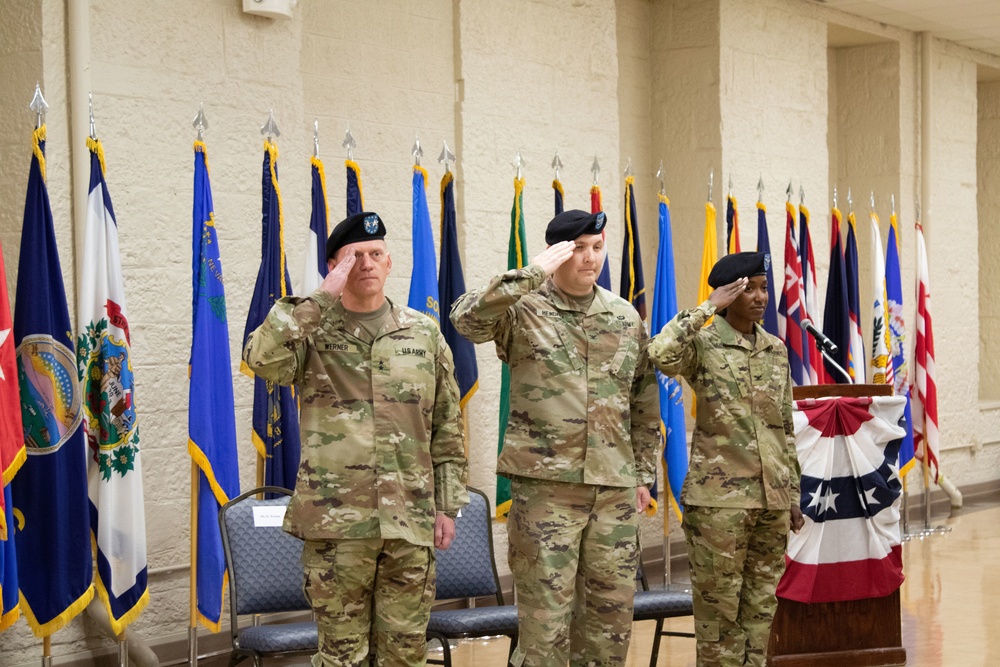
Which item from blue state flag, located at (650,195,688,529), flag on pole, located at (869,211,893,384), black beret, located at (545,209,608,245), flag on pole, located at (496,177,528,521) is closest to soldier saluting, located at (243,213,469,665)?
black beret, located at (545,209,608,245)

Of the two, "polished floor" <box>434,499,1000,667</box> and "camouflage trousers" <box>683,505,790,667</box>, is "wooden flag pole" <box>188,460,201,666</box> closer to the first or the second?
"polished floor" <box>434,499,1000,667</box>

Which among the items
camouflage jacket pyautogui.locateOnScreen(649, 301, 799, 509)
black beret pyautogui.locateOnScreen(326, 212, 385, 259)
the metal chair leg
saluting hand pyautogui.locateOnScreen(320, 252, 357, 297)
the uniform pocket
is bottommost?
the metal chair leg

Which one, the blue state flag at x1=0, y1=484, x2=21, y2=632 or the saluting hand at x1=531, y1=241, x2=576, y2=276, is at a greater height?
the saluting hand at x1=531, y1=241, x2=576, y2=276

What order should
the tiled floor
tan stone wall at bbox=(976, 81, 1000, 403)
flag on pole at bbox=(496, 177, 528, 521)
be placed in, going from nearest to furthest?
the tiled floor, flag on pole at bbox=(496, 177, 528, 521), tan stone wall at bbox=(976, 81, 1000, 403)

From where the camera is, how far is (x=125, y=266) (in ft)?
15.7

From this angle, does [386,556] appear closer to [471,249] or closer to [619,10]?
[471,249]

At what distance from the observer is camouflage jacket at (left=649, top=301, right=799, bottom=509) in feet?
13.9

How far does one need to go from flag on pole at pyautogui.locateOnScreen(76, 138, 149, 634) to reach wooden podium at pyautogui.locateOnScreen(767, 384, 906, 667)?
2388 millimetres

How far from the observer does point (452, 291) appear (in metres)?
5.46

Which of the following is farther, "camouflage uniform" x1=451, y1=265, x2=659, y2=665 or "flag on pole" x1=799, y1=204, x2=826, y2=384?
"flag on pole" x1=799, y1=204, x2=826, y2=384

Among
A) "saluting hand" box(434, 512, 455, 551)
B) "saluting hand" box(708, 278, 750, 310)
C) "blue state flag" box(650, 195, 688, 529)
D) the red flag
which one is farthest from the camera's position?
"blue state flag" box(650, 195, 688, 529)

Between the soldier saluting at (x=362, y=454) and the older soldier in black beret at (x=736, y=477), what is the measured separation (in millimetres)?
1094

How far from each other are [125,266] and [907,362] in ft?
19.3

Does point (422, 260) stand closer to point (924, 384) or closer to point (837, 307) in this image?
point (837, 307)
